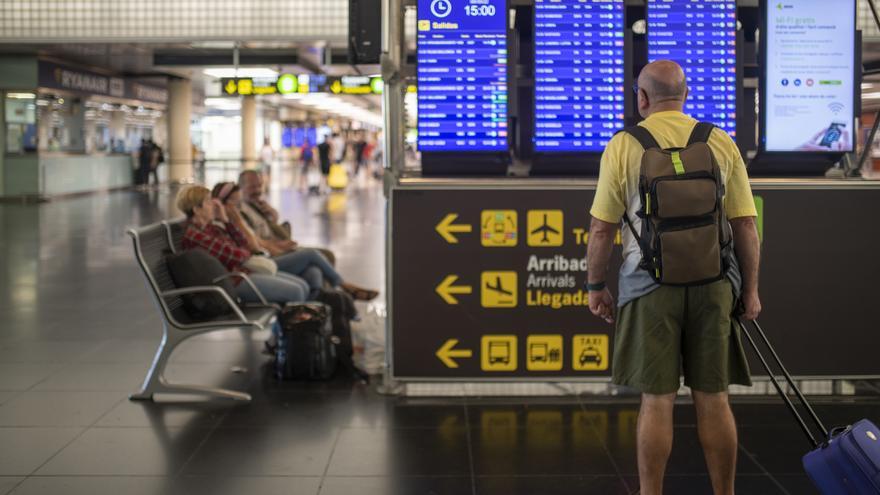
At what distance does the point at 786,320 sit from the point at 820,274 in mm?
296

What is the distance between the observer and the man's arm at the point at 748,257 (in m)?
3.51

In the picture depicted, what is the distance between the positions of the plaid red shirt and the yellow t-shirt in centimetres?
323

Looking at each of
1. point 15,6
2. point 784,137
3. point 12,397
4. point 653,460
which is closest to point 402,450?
point 653,460

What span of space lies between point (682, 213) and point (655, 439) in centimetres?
76

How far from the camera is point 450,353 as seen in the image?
5355 mm

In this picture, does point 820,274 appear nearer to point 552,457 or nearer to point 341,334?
point 552,457

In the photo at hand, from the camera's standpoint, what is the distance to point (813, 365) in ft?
17.7

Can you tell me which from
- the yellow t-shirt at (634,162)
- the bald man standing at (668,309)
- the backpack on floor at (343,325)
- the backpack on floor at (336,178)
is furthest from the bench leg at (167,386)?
the backpack on floor at (336,178)

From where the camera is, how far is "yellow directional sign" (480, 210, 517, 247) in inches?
208

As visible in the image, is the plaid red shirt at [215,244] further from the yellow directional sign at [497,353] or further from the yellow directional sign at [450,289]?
the yellow directional sign at [497,353]

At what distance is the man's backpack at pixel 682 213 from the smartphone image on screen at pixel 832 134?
95.7 inches

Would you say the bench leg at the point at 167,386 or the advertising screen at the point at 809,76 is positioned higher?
the advertising screen at the point at 809,76

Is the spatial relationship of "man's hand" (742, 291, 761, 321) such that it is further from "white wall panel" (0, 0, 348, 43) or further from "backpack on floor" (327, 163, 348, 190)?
"backpack on floor" (327, 163, 348, 190)

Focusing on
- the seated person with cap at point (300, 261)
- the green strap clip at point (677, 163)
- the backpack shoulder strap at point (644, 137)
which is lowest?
the seated person with cap at point (300, 261)
